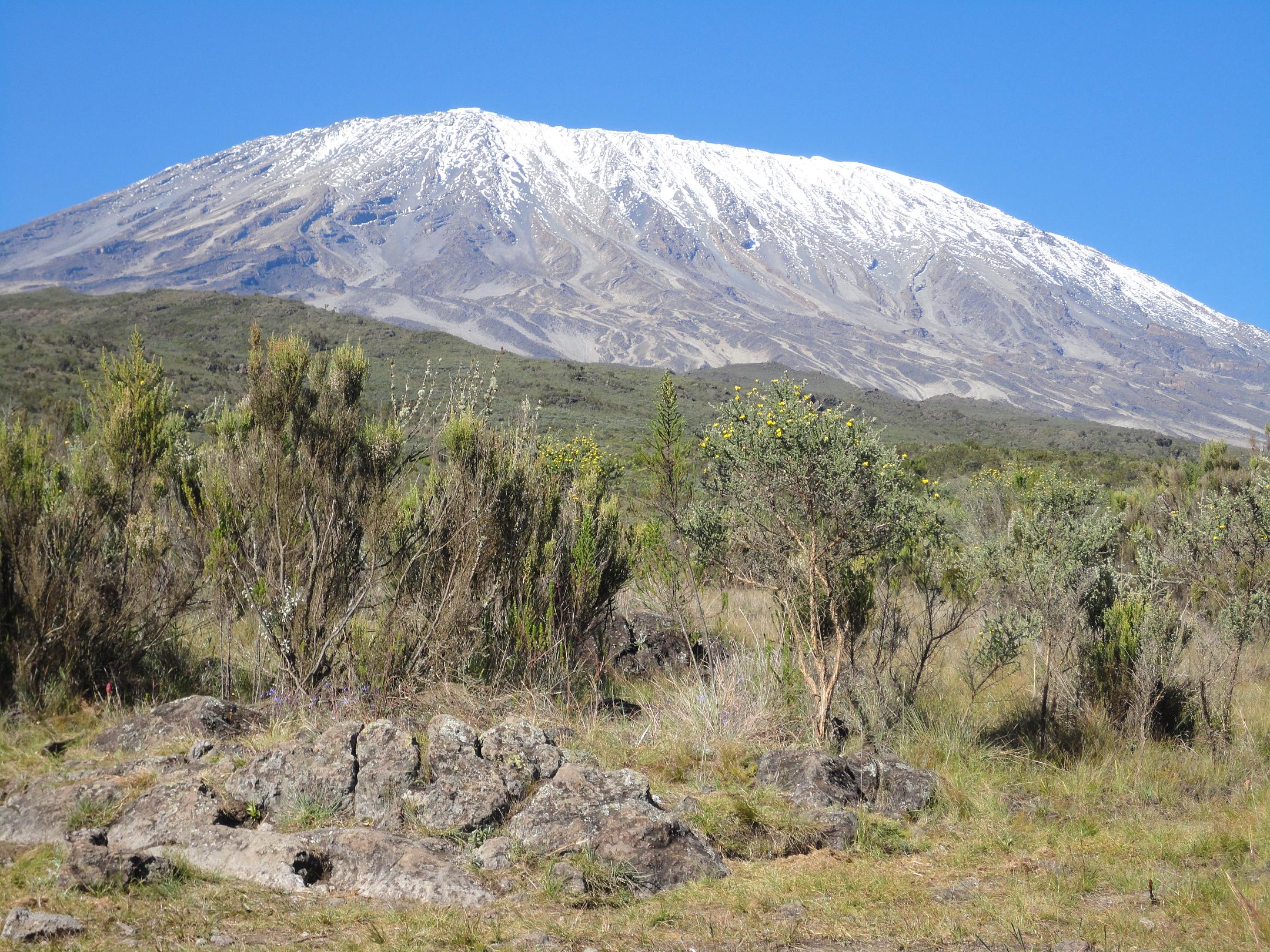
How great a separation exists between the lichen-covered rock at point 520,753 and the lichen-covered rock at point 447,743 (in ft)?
0.29

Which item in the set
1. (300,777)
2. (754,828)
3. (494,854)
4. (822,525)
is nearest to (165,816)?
(300,777)

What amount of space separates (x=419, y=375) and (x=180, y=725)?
5535cm

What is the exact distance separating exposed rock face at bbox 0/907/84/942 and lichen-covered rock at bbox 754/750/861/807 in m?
3.25

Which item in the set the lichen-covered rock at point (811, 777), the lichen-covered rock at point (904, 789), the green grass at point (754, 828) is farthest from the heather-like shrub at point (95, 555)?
the lichen-covered rock at point (904, 789)

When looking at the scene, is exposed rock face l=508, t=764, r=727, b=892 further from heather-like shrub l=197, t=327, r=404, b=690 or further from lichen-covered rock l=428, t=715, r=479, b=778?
heather-like shrub l=197, t=327, r=404, b=690

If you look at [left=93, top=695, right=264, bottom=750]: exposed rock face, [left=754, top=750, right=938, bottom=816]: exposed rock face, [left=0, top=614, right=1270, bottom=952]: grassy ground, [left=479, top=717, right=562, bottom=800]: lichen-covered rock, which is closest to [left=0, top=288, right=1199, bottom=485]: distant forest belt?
[left=0, top=614, right=1270, bottom=952]: grassy ground

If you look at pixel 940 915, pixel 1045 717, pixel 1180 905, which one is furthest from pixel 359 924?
pixel 1045 717

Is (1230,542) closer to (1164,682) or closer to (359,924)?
(1164,682)

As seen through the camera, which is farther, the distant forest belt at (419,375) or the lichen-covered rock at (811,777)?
the distant forest belt at (419,375)

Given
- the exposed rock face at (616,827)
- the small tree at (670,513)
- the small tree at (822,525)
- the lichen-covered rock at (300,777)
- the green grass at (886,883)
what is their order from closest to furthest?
the green grass at (886,883), the exposed rock face at (616,827), the lichen-covered rock at (300,777), the small tree at (822,525), the small tree at (670,513)

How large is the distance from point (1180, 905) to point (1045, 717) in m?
2.73

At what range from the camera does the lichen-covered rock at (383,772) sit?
4.48 meters

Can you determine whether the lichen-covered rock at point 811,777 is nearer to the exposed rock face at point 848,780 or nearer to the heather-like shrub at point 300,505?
the exposed rock face at point 848,780

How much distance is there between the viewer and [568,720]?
6.04 metres
